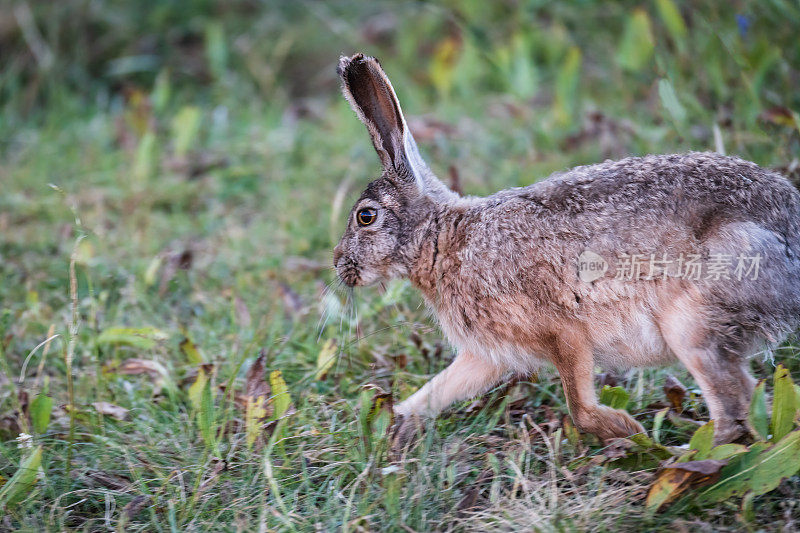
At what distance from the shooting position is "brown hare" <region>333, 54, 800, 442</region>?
10.6 ft

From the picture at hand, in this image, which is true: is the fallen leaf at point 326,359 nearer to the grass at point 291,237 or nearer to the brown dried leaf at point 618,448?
the grass at point 291,237

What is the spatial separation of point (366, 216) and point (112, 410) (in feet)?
4.46

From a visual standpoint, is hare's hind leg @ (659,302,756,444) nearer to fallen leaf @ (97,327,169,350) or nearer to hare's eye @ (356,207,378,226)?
hare's eye @ (356,207,378,226)

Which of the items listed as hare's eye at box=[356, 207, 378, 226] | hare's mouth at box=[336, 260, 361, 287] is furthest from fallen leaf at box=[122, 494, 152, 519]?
hare's eye at box=[356, 207, 378, 226]

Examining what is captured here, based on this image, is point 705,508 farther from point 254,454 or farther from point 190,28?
point 190,28

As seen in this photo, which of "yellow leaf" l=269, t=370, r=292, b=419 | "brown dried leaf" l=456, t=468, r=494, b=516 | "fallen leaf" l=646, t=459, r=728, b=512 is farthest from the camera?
"yellow leaf" l=269, t=370, r=292, b=419

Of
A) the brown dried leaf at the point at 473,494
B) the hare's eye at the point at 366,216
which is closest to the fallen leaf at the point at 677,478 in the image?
the brown dried leaf at the point at 473,494

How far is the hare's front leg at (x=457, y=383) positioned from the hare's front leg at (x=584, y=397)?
41 cm

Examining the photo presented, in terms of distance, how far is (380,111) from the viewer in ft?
12.5

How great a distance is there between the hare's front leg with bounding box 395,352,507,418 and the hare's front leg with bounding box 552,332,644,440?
1.35 ft

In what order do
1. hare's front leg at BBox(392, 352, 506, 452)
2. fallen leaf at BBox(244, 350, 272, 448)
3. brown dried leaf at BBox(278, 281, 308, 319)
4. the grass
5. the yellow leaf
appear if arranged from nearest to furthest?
the grass
fallen leaf at BBox(244, 350, 272, 448)
the yellow leaf
hare's front leg at BBox(392, 352, 506, 452)
brown dried leaf at BBox(278, 281, 308, 319)

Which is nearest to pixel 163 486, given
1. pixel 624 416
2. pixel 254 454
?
pixel 254 454

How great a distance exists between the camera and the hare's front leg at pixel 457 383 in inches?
147

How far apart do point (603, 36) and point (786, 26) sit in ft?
7.33
